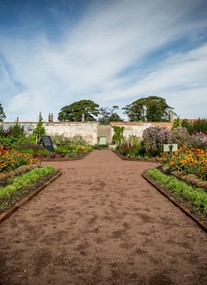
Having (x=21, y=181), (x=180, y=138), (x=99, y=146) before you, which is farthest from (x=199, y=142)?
(x=99, y=146)

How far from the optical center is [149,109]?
50562 mm

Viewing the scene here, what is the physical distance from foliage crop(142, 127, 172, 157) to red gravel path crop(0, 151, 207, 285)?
10.1 metres

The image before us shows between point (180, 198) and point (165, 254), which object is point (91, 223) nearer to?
point (165, 254)

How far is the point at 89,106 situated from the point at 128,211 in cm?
Result: 5086

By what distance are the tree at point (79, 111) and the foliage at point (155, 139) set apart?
127 feet

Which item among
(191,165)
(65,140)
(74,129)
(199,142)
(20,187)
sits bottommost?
(20,187)

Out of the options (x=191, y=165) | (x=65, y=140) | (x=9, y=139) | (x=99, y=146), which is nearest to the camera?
(x=191, y=165)

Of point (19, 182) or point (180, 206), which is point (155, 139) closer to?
point (19, 182)

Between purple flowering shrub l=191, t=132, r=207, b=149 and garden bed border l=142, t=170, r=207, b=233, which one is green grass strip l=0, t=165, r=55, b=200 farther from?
purple flowering shrub l=191, t=132, r=207, b=149

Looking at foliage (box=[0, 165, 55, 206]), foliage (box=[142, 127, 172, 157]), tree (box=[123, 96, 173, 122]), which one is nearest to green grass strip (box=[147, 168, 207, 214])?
foliage (box=[0, 165, 55, 206])

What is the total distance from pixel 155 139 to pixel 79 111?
133ft

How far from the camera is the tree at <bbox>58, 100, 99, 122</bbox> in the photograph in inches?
2120

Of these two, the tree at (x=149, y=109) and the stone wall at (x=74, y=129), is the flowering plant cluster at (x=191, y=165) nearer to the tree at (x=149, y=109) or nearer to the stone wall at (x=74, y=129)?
the stone wall at (x=74, y=129)

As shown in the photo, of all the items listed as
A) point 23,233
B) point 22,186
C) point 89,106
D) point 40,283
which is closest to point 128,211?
point 23,233
